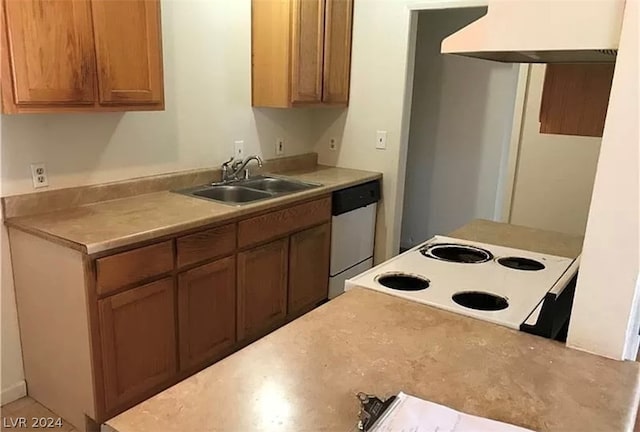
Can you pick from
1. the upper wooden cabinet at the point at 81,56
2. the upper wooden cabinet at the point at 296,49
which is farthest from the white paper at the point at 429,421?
the upper wooden cabinet at the point at 296,49

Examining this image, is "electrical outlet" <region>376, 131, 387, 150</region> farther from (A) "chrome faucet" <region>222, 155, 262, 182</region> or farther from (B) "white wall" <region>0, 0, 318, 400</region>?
(A) "chrome faucet" <region>222, 155, 262, 182</region>

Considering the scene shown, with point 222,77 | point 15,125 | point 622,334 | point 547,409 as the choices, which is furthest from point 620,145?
point 222,77

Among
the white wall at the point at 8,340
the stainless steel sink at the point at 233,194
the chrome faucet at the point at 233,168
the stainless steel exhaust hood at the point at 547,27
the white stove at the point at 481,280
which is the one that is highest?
the stainless steel exhaust hood at the point at 547,27

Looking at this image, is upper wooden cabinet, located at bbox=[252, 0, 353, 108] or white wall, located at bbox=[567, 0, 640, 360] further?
upper wooden cabinet, located at bbox=[252, 0, 353, 108]

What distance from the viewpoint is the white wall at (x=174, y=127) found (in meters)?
2.38

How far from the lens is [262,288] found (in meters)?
2.98

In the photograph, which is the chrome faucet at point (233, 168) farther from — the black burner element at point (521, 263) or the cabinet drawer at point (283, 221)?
the black burner element at point (521, 263)

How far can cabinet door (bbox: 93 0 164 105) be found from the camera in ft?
7.26

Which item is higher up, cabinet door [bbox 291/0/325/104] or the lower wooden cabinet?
cabinet door [bbox 291/0/325/104]

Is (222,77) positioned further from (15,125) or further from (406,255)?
(406,255)

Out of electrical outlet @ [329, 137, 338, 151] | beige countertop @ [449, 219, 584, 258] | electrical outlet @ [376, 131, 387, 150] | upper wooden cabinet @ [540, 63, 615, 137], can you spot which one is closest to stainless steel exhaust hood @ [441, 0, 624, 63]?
upper wooden cabinet @ [540, 63, 615, 137]

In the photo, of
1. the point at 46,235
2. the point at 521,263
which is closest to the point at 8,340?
the point at 46,235

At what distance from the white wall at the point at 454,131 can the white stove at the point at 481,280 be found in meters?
2.71

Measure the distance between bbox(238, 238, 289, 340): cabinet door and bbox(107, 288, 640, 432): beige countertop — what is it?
1423 millimetres
